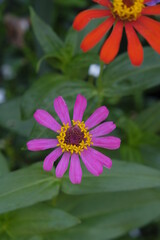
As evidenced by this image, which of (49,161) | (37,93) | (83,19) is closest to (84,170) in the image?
(49,161)

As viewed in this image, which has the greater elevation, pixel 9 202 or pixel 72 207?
pixel 9 202

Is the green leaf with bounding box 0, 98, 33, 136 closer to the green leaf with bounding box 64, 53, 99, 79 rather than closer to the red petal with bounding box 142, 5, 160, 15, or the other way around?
the green leaf with bounding box 64, 53, 99, 79

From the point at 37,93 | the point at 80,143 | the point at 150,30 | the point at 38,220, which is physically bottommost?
the point at 38,220

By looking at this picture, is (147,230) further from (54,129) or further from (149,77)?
(54,129)

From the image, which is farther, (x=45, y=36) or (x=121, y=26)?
(x=45, y=36)

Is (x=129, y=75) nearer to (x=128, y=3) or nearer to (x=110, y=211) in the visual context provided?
(x=128, y=3)

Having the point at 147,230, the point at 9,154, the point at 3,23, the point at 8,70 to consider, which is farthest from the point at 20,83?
the point at 147,230

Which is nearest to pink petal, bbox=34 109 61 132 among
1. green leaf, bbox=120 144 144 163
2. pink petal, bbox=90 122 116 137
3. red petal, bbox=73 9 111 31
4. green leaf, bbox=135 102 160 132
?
pink petal, bbox=90 122 116 137
